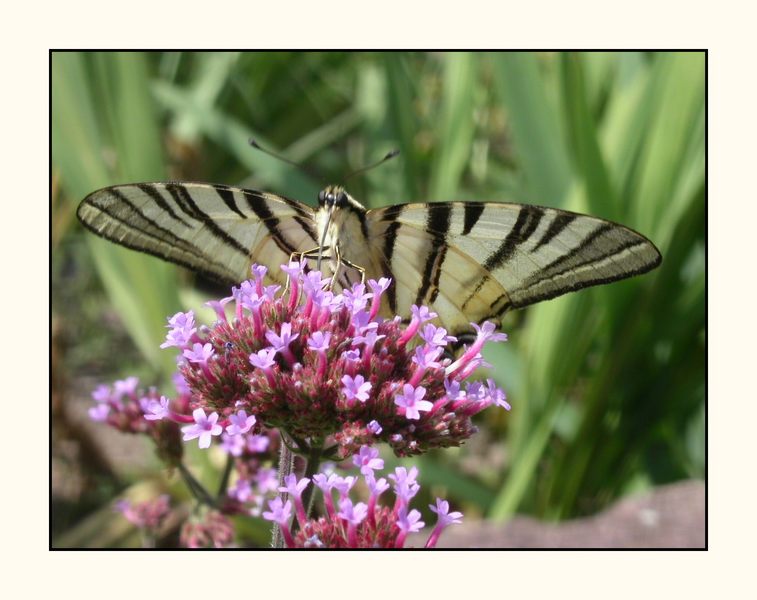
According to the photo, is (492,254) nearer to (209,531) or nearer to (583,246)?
(583,246)

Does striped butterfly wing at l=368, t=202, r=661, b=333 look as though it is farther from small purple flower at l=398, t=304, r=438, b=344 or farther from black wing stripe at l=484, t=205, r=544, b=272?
small purple flower at l=398, t=304, r=438, b=344

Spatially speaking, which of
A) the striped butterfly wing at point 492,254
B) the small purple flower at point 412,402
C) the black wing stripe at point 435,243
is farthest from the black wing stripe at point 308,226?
the small purple flower at point 412,402

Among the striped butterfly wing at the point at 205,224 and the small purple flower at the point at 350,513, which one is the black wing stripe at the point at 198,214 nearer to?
the striped butterfly wing at the point at 205,224

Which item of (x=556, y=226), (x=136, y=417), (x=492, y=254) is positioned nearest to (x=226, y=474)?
(x=136, y=417)

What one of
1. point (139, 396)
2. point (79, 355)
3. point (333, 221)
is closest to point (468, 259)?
point (333, 221)

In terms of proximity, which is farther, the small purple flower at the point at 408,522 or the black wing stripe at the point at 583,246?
the black wing stripe at the point at 583,246

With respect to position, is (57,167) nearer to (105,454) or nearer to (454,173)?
(105,454)
